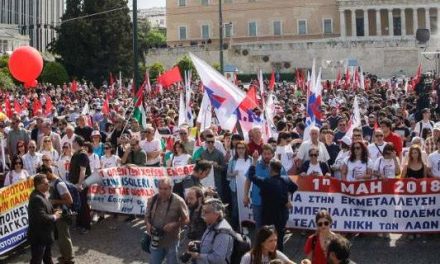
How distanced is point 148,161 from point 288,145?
252cm

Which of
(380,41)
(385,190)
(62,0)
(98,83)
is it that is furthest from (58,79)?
(62,0)

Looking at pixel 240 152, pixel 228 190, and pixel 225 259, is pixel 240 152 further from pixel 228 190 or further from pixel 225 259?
pixel 225 259

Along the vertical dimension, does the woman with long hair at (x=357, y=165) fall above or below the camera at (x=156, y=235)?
above

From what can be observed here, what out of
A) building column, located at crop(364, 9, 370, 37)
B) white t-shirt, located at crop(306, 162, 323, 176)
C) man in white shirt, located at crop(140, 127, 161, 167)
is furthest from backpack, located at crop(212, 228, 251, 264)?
building column, located at crop(364, 9, 370, 37)

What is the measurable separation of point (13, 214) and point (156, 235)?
3.14 meters

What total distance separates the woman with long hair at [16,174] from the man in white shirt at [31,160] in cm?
71

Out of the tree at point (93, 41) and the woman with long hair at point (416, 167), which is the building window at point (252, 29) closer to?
the tree at point (93, 41)

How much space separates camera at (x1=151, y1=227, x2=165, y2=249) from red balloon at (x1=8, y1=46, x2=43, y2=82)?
914cm

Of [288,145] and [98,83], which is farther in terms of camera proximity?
[98,83]

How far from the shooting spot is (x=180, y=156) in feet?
34.5

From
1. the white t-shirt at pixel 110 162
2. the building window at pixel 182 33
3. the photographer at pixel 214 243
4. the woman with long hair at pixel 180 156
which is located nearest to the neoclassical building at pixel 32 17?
the building window at pixel 182 33

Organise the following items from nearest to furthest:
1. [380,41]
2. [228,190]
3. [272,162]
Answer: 1. [272,162]
2. [228,190]
3. [380,41]

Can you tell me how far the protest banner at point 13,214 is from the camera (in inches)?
354

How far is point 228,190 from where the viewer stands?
996 cm
